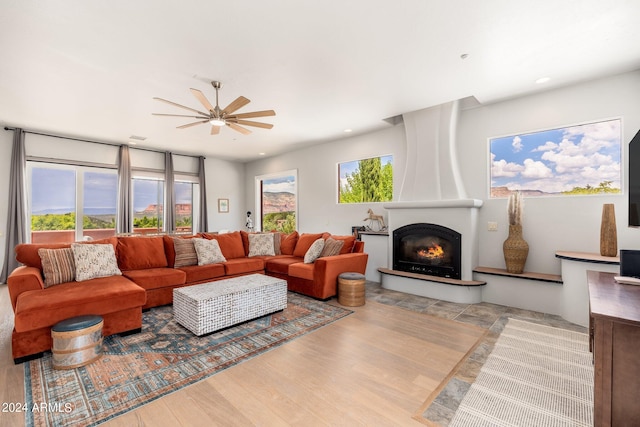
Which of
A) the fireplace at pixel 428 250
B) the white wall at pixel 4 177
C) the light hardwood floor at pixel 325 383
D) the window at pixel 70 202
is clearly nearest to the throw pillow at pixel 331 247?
the fireplace at pixel 428 250

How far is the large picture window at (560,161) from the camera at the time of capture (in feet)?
10.8

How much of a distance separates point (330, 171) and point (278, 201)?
2.10 metres

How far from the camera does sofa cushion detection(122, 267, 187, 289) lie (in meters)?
3.43

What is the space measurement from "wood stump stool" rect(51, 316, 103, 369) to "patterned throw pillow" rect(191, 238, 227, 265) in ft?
6.16

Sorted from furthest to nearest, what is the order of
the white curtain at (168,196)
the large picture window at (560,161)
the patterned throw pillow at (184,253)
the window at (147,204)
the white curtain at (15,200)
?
the white curtain at (168,196) → the window at (147,204) → the white curtain at (15,200) → the patterned throw pillow at (184,253) → the large picture window at (560,161)

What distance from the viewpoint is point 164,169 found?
680 centimetres

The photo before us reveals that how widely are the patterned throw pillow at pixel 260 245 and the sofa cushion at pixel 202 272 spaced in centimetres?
80

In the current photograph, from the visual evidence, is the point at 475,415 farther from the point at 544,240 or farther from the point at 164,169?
the point at 164,169

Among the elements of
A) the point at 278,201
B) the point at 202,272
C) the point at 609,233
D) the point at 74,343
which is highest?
the point at 278,201

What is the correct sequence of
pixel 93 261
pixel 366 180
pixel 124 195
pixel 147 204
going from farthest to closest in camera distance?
pixel 147 204 < pixel 124 195 < pixel 366 180 < pixel 93 261

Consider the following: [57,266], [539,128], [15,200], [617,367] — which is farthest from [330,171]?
[15,200]

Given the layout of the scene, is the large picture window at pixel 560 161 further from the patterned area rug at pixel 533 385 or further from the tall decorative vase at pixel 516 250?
the patterned area rug at pixel 533 385

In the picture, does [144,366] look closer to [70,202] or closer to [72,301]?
[72,301]

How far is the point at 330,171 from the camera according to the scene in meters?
6.13
